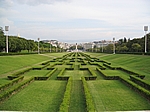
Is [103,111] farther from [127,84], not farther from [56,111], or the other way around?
[127,84]

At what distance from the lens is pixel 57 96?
8.07 m

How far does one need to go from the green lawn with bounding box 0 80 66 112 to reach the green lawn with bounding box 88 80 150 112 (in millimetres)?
1636

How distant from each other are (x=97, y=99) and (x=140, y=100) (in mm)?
1718

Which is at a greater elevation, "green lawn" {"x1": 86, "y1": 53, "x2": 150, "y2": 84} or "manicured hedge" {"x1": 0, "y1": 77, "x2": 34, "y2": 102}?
"green lawn" {"x1": 86, "y1": 53, "x2": 150, "y2": 84}

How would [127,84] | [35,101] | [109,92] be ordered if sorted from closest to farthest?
[35,101] → [109,92] → [127,84]

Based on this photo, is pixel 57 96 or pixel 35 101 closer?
pixel 35 101

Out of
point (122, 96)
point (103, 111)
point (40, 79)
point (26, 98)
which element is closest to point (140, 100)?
point (122, 96)

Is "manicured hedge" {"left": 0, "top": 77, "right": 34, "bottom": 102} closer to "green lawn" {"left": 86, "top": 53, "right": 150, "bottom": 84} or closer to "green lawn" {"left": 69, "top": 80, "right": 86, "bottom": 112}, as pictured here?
"green lawn" {"left": 69, "top": 80, "right": 86, "bottom": 112}

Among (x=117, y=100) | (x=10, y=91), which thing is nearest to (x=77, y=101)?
(x=117, y=100)

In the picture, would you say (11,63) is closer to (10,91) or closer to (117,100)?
(10,91)

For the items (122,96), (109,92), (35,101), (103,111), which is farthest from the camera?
(109,92)

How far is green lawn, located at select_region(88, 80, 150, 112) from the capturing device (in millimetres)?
6531

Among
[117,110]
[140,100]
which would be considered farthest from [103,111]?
[140,100]

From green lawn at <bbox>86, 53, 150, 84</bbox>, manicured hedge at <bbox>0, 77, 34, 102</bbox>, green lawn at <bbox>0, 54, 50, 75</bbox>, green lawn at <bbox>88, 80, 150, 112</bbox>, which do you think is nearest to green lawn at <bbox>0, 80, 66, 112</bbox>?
manicured hedge at <bbox>0, 77, 34, 102</bbox>
